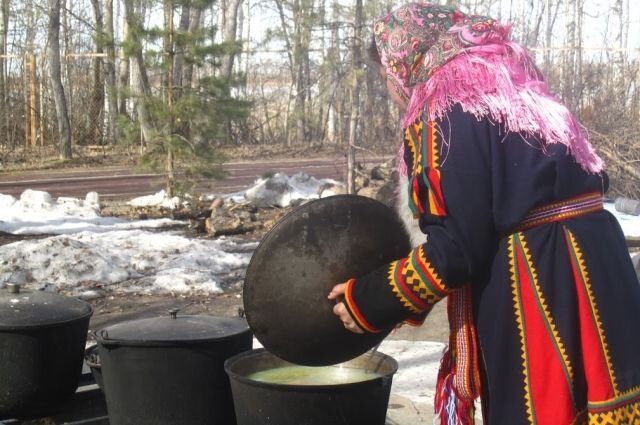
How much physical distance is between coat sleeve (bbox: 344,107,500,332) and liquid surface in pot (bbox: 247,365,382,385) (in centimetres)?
111

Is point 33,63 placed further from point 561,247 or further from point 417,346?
point 561,247

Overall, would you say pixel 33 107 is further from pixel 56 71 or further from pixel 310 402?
pixel 310 402

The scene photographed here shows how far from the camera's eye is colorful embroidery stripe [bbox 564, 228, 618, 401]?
83.5 inches

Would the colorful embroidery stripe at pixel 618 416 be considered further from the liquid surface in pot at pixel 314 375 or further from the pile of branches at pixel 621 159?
the pile of branches at pixel 621 159

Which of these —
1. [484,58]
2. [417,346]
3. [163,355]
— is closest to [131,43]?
[417,346]

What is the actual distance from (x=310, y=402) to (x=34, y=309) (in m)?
1.88

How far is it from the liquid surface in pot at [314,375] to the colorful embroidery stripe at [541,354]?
1164mm

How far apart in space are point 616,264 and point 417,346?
3.74 meters

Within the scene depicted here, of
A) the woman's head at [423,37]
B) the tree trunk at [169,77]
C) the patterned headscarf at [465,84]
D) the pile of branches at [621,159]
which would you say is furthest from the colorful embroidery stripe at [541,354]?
the pile of branches at [621,159]

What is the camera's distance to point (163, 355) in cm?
356

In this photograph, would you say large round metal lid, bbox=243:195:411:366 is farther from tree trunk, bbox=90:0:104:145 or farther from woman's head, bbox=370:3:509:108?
tree trunk, bbox=90:0:104:145

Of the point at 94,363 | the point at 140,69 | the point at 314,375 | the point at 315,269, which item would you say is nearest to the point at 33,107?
the point at 140,69

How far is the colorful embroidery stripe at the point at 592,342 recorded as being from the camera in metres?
2.12

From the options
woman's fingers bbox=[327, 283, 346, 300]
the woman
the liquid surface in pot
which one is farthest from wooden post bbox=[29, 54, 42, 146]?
the woman
